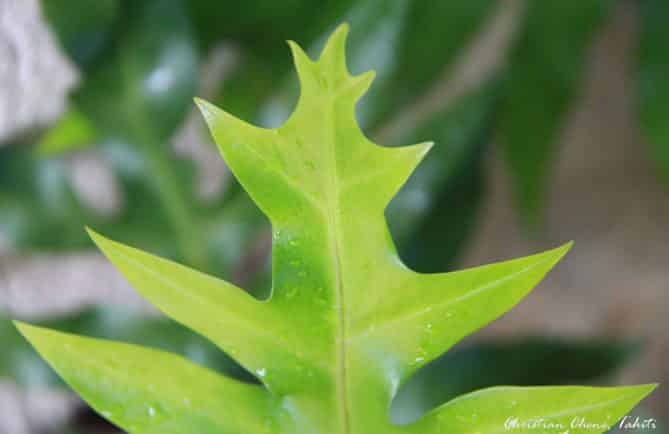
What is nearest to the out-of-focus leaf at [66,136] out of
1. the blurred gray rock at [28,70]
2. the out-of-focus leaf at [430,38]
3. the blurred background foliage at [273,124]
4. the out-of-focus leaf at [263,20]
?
the blurred background foliage at [273,124]

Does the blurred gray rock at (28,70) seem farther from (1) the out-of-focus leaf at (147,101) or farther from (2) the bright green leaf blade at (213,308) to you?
(2) the bright green leaf blade at (213,308)

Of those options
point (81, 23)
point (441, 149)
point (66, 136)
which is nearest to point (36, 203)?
point (66, 136)

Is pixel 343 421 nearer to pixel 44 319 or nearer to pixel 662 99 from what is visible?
pixel 44 319

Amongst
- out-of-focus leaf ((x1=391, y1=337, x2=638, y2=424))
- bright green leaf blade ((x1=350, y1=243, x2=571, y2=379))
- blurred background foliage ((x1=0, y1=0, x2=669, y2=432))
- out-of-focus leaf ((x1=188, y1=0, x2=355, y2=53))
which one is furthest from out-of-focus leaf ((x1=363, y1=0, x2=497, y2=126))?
bright green leaf blade ((x1=350, y1=243, x2=571, y2=379))

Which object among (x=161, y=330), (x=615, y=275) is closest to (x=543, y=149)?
(x=615, y=275)

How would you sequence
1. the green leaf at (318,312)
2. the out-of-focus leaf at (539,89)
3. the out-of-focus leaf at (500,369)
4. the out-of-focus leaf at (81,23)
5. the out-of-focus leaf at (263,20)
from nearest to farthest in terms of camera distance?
the green leaf at (318,312), the out-of-focus leaf at (81,23), the out-of-focus leaf at (263,20), the out-of-focus leaf at (500,369), the out-of-focus leaf at (539,89)

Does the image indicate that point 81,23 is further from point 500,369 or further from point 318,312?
point 500,369

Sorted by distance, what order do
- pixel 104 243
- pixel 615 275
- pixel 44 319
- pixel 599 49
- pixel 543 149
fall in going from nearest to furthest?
pixel 104 243 → pixel 44 319 → pixel 543 149 → pixel 599 49 → pixel 615 275
